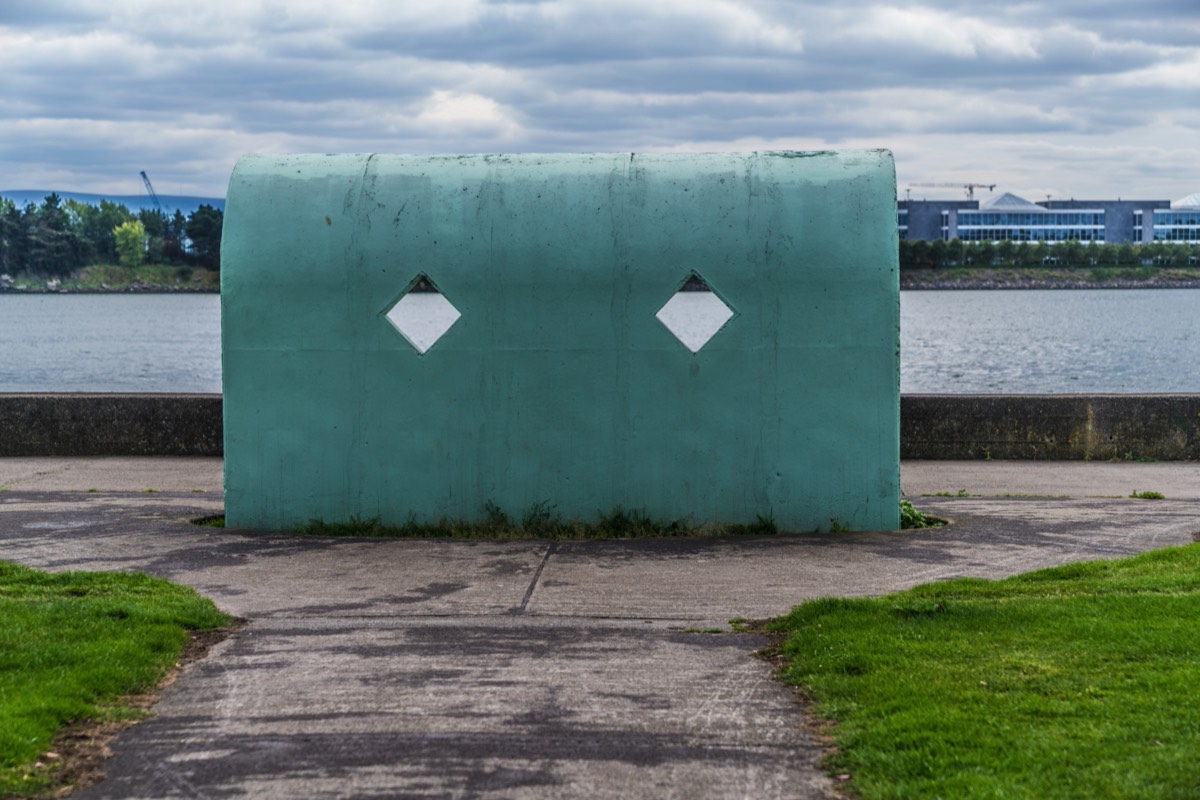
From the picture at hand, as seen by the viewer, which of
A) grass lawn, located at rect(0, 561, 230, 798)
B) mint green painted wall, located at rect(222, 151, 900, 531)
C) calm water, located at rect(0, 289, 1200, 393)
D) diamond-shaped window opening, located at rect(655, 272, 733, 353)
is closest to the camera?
grass lawn, located at rect(0, 561, 230, 798)

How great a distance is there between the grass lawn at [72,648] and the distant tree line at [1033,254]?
526 ft

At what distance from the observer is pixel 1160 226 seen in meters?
198

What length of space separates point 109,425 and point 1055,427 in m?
11.0

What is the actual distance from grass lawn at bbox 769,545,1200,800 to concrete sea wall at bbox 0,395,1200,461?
868 centimetres

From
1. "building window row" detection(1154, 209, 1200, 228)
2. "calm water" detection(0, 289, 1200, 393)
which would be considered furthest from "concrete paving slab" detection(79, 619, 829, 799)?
"building window row" detection(1154, 209, 1200, 228)

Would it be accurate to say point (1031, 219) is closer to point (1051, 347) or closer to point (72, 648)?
point (1051, 347)

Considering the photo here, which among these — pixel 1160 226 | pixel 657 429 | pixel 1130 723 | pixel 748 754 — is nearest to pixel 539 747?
pixel 748 754

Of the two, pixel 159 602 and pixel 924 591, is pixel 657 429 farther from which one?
pixel 159 602

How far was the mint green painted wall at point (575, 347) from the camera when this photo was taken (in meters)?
10.9

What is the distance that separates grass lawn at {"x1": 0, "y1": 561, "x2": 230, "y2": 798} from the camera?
568 cm

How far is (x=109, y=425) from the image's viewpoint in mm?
17297

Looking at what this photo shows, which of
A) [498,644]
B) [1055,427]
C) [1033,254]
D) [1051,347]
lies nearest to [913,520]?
[498,644]

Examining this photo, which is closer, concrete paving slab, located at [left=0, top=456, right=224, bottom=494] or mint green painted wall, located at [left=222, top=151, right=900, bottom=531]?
mint green painted wall, located at [left=222, top=151, right=900, bottom=531]

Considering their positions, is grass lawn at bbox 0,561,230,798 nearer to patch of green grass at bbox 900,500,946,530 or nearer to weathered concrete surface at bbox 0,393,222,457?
patch of green grass at bbox 900,500,946,530
